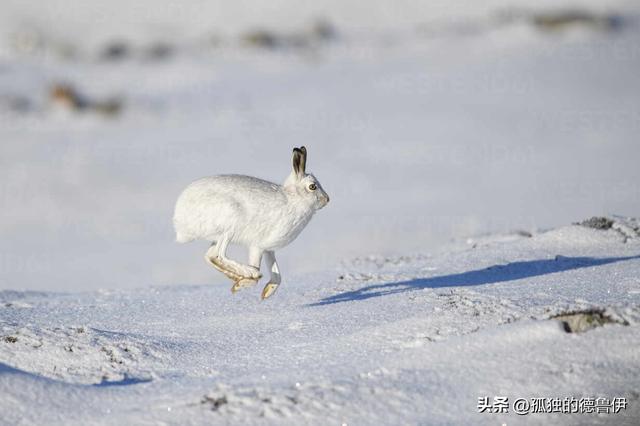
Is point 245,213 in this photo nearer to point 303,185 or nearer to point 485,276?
point 303,185

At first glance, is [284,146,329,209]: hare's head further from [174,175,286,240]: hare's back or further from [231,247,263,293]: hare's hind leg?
[231,247,263,293]: hare's hind leg

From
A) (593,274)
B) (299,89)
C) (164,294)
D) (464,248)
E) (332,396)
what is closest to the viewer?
(332,396)

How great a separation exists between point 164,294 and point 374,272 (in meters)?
1.75

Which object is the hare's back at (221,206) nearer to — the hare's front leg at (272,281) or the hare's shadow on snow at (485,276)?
the hare's front leg at (272,281)

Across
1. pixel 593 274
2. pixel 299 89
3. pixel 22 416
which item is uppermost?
pixel 299 89

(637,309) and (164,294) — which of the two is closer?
(637,309)

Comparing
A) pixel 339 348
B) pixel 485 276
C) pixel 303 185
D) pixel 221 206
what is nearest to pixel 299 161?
pixel 303 185

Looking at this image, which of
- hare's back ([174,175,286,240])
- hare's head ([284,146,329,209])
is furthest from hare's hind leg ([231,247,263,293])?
hare's head ([284,146,329,209])

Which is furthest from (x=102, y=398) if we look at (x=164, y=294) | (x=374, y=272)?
(x=374, y=272)

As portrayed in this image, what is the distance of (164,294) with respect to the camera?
Answer: 7379mm

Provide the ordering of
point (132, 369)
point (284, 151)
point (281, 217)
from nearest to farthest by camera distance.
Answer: point (132, 369) → point (281, 217) → point (284, 151)

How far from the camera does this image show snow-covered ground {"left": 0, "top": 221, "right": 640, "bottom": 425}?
13.9 feet

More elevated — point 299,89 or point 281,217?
point 299,89

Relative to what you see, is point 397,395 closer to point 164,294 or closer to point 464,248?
point 164,294
